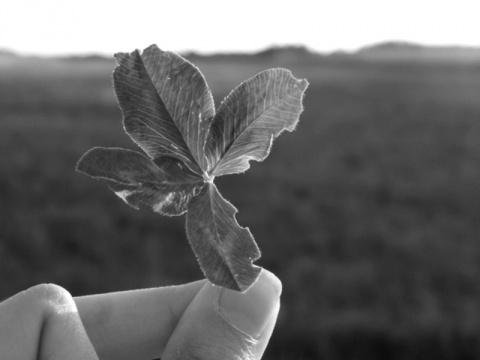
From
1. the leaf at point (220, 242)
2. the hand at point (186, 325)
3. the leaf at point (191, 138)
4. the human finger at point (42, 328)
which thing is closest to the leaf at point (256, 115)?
the leaf at point (191, 138)

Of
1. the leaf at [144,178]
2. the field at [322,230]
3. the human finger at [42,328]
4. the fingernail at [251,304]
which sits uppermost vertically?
the leaf at [144,178]

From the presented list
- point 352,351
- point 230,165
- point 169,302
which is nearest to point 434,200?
point 352,351

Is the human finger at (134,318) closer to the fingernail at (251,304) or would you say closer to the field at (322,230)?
the fingernail at (251,304)

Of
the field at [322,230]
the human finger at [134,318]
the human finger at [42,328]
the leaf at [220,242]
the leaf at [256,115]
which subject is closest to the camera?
the leaf at [220,242]

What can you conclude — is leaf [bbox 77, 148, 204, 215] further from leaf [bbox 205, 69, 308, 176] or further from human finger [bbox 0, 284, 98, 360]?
human finger [bbox 0, 284, 98, 360]

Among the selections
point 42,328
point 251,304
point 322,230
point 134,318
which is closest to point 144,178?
point 251,304

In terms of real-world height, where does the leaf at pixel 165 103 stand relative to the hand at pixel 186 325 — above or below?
above

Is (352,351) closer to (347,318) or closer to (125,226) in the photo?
(347,318)
